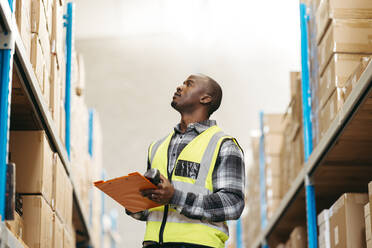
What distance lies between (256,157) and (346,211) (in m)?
4.02

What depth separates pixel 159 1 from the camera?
10.9 metres

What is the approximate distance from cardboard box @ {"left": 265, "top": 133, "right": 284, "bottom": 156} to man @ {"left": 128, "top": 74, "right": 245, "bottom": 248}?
12.6ft

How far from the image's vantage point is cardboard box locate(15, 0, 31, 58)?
Result: 3254mm

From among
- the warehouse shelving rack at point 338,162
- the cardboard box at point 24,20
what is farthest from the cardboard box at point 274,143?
the cardboard box at point 24,20

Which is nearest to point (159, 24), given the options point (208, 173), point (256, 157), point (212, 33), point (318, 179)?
point (212, 33)

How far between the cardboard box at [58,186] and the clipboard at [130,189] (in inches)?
55.7

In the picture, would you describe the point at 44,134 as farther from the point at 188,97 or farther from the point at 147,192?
the point at 147,192

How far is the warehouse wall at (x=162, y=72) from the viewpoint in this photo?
11812mm

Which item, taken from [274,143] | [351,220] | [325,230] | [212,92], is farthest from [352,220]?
[274,143]

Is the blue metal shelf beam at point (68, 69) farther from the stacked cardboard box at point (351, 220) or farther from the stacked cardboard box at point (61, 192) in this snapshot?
the stacked cardboard box at point (351, 220)

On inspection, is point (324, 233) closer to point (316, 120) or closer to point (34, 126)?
point (316, 120)

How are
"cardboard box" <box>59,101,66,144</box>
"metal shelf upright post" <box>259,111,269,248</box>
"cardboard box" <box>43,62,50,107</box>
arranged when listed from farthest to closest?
1. "metal shelf upright post" <box>259,111,269,248</box>
2. "cardboard box" <box>59,101,66,144</box>
3. "cardboard box" <box>43,62,50,107</box>

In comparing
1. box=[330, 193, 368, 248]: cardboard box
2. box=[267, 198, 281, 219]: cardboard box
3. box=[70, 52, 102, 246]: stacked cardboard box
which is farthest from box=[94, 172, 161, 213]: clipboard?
box=[267, 198, 281, 219]: cardboard box

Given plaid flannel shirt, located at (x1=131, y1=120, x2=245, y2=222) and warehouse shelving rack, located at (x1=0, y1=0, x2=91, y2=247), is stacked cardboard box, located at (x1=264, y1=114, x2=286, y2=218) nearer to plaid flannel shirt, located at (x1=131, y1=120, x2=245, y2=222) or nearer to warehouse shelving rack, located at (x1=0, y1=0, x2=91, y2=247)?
warehouse shelving rack, located at (x1=0, y1=0, x2=91, y2=247)
